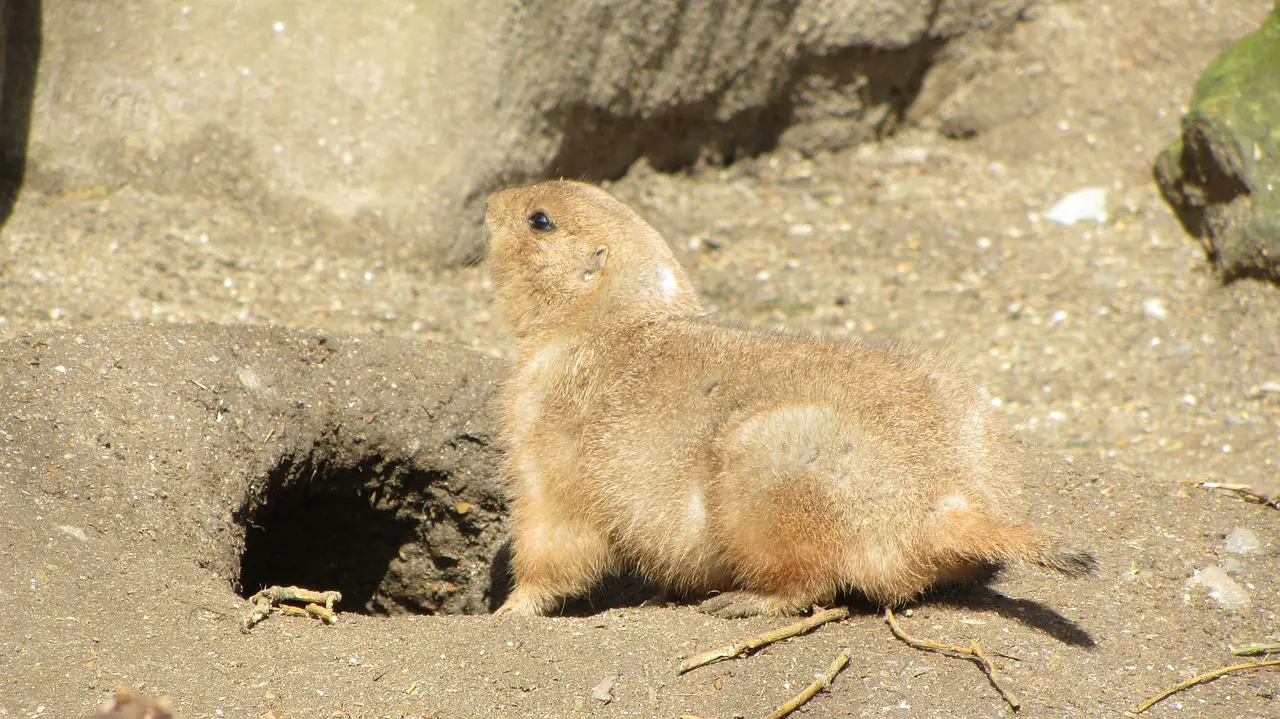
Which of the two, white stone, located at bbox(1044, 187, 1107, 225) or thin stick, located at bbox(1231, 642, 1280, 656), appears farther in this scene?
white stone, located at bbox(1044, 187, 1107, 225)

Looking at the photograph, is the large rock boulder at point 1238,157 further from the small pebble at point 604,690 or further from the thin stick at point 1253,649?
the small pebble at point 604,690

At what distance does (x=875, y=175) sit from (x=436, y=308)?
374 cm

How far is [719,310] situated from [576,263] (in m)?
2.96

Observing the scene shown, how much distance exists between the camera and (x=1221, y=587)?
14.5 feet

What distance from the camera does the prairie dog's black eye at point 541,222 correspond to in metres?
5.08

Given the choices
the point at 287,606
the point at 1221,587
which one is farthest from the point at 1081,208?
the point at 287,606

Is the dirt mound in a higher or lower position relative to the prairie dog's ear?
lower

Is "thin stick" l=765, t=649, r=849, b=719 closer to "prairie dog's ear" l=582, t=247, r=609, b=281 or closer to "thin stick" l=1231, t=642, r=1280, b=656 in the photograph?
"thin stick" l=1231, t=642, r=1280, b=656

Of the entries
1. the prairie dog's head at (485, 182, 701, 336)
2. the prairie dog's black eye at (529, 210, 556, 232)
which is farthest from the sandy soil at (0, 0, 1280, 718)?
the prairie dog's black eye at (529, 210, 556, 232)

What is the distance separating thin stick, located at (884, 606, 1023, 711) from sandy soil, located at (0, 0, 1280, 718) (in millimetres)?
39

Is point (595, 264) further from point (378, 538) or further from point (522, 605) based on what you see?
point (378, 538)

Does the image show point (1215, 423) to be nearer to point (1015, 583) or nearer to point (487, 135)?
point (1015, 583)

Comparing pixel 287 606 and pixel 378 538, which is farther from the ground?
pixel 287 606

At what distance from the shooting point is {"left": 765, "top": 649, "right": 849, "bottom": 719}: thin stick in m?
3.57
